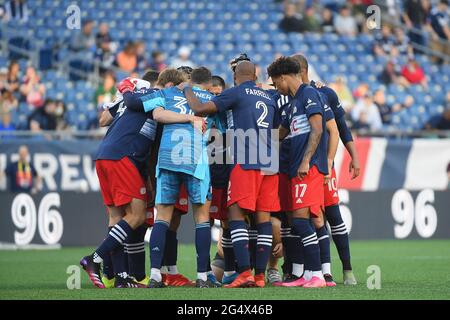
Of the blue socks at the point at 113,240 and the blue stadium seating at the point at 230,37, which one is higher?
the blue stadium seating at the point at 230,37

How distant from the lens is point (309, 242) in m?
10.1

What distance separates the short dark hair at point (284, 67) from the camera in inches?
404

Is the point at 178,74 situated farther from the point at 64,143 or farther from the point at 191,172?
the point at 64,143

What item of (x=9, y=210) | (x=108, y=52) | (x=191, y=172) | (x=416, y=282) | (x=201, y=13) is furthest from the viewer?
(x=201, y=13)

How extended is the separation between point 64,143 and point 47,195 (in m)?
1.39

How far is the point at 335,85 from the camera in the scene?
70.3 feet

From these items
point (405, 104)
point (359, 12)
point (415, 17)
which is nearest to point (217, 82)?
point (405, 104)


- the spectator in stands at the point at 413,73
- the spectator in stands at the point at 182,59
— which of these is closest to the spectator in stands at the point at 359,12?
the spectator in stands at the point at 413,73

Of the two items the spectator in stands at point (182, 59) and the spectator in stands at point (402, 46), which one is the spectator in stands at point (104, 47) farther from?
the spectator in stands at point (402, 46)

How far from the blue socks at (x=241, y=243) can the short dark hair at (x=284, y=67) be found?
1.56m

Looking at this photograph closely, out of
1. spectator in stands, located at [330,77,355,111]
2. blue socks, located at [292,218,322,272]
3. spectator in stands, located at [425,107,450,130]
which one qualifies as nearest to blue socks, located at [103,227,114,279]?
blue socks, located at [292,218,322,272]

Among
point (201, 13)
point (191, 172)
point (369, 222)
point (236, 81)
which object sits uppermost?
point (201, 13)

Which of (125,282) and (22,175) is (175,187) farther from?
(22,175)
